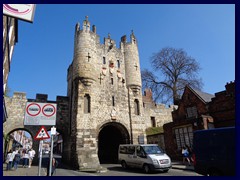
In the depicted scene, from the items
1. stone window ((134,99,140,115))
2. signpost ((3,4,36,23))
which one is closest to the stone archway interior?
stone window ((134,99,140,115))

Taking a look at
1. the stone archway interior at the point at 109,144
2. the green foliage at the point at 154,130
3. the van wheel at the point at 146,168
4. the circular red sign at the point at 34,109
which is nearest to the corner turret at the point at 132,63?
the stone archway interior at the point at 109,144

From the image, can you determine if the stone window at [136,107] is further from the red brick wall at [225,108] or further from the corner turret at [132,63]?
the red brick wall at [225,108]

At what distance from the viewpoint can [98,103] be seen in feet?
56.9

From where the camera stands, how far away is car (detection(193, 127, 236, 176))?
7020mm

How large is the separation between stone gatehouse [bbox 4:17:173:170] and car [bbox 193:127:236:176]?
8355 mm

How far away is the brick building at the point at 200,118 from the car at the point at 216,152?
297 inches

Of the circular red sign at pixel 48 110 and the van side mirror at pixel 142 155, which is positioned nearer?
the circular red sign at pixel 48 110

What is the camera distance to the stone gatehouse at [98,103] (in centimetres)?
1545

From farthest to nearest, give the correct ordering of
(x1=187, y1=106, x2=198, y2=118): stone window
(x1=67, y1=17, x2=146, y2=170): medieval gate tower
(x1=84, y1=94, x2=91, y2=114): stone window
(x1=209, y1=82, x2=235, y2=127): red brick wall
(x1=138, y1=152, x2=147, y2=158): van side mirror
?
1. (x1=187, y1=106, x2=198, y2=118): stone window
2. (x1=84, y1=94, x2=91, y2=114): stone window
3. (x1=209, y1=82, x2=235, y2=127): red brick wall
4. (x1=67, y1=17, x2=146, y2=170): medieval gate tower
5. (x1=138, y1=152, x2=147, y2=158): van side mirror

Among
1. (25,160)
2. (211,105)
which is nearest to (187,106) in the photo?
(211,105)

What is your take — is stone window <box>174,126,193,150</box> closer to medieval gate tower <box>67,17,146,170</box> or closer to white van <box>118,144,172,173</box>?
medieval gate tower <box>67,17,146,170</box>

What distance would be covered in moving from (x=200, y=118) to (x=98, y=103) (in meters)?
8.83

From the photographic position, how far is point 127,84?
63.6 feet

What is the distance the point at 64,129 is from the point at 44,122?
1220cm
